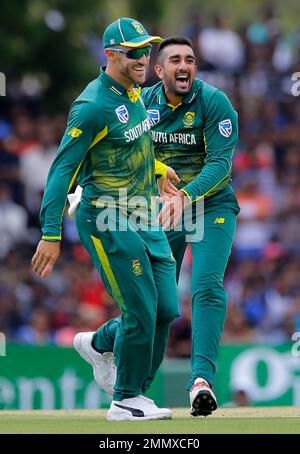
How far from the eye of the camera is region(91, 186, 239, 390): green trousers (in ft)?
31.1

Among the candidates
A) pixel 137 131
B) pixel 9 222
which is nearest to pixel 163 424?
pixel 137 131

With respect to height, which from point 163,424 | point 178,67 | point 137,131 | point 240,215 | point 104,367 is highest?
point 240,215

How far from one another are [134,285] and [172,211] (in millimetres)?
684

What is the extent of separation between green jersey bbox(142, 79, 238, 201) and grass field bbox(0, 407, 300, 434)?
164 centimetres

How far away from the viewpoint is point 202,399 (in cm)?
912

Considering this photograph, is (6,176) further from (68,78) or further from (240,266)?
(240,266)

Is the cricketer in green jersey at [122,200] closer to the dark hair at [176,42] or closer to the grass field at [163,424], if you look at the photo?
the grass field at [163,424]

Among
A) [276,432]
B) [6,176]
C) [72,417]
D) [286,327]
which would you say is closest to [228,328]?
[286,327]

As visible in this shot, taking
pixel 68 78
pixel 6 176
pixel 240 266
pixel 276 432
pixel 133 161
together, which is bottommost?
pixel 276 432

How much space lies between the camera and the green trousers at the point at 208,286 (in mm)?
9492

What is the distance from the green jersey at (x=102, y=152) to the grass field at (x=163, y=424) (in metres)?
1.26

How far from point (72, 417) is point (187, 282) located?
26.8 ft

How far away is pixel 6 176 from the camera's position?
18.7 m

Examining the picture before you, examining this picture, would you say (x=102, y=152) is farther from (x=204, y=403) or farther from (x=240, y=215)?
(x=240, y=215)
